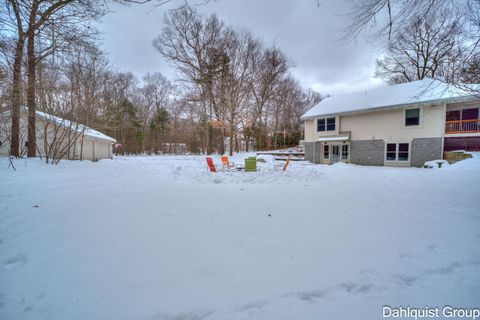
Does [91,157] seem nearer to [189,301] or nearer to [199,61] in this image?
[199,61]

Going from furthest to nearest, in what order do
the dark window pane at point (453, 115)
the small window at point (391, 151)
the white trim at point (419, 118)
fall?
the dark window pane at point (453, 115)
the small window at point (391, 151)
the white trim at point (419, 118)

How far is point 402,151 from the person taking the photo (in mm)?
12688

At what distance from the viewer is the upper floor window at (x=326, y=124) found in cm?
1545

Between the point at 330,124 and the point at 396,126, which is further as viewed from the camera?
the point at 330,124

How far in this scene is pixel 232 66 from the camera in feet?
63.3

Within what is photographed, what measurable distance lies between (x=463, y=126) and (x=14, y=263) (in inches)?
825

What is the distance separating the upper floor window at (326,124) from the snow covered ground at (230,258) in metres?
12.3

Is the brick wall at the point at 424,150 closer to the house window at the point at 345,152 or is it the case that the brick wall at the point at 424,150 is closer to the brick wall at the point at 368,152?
the brick wall at the point at 368,152

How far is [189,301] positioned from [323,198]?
141 inches

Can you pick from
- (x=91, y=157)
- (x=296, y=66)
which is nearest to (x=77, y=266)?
(x=91, y=157)

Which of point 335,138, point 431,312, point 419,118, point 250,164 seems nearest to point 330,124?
point 335,138

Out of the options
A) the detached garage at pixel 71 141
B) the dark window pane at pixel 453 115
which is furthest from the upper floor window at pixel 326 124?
the detached garage at pixel 71 141

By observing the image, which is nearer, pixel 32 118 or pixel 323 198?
pixel 323 198

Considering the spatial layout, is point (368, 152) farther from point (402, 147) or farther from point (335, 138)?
point (335, 138)
